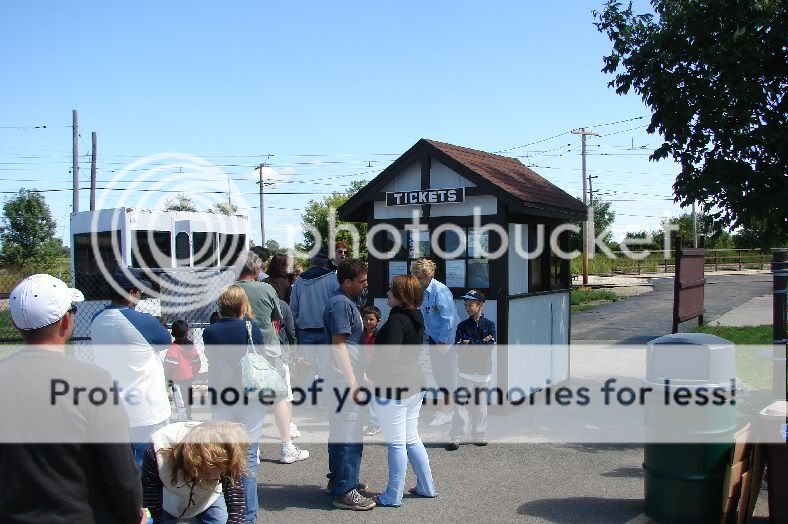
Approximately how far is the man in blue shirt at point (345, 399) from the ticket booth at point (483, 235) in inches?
113

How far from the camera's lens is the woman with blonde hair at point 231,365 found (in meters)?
4.73

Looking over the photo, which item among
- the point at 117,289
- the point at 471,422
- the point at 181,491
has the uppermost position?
the point at 117,289

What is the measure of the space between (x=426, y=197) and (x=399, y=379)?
3517 millimetres

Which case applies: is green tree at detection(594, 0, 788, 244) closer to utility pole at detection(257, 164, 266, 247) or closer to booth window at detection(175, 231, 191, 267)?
booth window at detection(175, 231, 191, 267)

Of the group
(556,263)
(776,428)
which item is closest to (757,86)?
(556,263)

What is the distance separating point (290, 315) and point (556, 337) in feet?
12.5

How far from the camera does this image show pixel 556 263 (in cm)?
943

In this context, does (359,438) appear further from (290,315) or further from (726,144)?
(726,144)

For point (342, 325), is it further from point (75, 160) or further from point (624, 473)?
point (75, 160)

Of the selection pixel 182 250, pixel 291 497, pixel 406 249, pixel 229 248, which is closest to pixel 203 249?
pixel 182 250

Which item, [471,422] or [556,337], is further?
[556,337]

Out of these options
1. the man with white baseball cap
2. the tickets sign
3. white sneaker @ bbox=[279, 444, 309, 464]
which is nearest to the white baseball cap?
the man with white baseball cap

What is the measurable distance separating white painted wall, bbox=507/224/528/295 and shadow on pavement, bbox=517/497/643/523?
3093mm

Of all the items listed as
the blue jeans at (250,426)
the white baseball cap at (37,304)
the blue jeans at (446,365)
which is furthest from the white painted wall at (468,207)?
the white baseball cap at (37,304)
